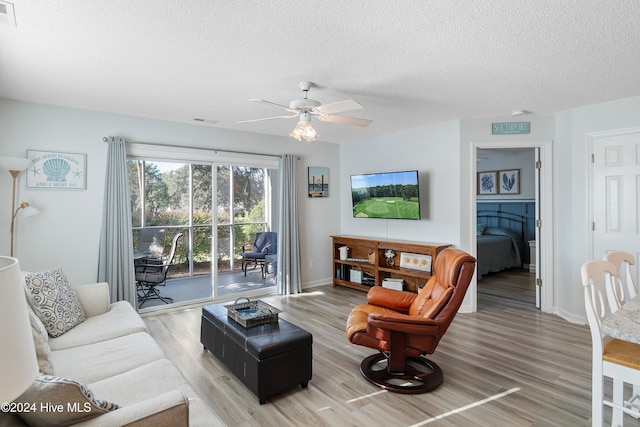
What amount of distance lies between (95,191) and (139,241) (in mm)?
787

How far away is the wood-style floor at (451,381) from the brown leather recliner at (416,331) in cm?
11

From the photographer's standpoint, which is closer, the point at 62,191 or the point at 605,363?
the point at 605,363

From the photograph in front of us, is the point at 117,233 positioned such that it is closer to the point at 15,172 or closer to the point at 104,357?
the point at 15,172

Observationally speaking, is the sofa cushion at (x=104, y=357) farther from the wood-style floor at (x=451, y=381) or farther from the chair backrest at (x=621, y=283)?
the chair backrest at (x=621, y=283)

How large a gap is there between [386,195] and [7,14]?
4363 mm

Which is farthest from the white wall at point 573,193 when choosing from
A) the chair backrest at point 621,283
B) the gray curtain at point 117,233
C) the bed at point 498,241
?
the gray curtain at point 117,233

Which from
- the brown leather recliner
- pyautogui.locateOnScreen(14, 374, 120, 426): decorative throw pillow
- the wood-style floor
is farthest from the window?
pyautogui.locateOnScreen(14, 374, 120, 426): decorative throw pillow

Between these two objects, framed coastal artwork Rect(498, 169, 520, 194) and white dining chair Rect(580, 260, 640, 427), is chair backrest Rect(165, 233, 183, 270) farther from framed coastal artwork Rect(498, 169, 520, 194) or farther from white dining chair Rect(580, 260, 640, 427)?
framed coastal artwork Rect(498, 169, 520, 194)

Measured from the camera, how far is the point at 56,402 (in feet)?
3.88

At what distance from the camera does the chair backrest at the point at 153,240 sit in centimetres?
445

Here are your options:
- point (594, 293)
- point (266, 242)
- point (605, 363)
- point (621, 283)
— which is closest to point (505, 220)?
point (266, 242)

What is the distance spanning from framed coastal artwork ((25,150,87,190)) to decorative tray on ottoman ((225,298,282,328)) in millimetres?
2441

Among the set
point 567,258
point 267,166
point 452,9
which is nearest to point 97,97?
point 267,166

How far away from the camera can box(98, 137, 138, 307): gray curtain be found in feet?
13.2
